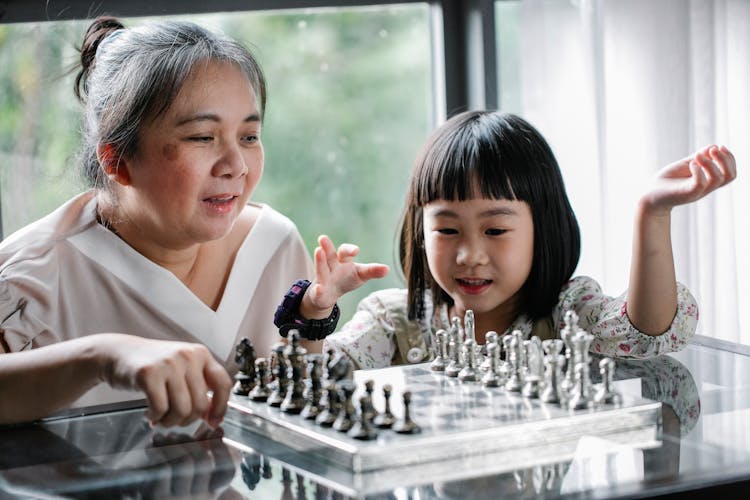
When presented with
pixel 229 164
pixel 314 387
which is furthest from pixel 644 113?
pixel 314 387

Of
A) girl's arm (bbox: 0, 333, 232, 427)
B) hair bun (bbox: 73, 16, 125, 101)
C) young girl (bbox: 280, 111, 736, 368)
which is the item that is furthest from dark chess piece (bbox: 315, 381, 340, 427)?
hair bun (bbox: 73, 16, 125, 101)

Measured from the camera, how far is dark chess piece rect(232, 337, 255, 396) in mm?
1158

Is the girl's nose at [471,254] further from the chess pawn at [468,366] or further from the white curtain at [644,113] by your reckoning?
the white curtain at [644,113]

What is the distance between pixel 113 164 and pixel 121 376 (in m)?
0.60

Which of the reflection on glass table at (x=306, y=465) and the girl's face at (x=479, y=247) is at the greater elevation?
the girl's face at (x=479, y=247)

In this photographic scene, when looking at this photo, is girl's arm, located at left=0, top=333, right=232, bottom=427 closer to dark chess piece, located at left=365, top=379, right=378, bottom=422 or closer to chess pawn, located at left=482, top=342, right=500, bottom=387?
dark chess piece, located at left=365, top=379, right=378, bottom=422

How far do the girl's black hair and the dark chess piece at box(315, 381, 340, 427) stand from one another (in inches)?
23.8

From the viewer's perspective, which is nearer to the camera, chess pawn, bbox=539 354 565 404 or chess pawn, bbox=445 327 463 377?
chess pawn, bbox=539 354 565 404

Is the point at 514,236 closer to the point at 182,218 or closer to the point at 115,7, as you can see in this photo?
the point at 182,218

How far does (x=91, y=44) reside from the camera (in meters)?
1.67

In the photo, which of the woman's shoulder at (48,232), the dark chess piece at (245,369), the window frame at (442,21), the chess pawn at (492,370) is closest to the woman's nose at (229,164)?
the woman's shoulder at (48,232)

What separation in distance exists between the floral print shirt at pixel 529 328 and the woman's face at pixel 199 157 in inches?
11.3

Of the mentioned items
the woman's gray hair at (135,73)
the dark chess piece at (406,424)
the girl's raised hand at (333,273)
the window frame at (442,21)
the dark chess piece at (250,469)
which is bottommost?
the dark chess piece at (250,469)

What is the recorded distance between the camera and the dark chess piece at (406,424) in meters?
0.95
